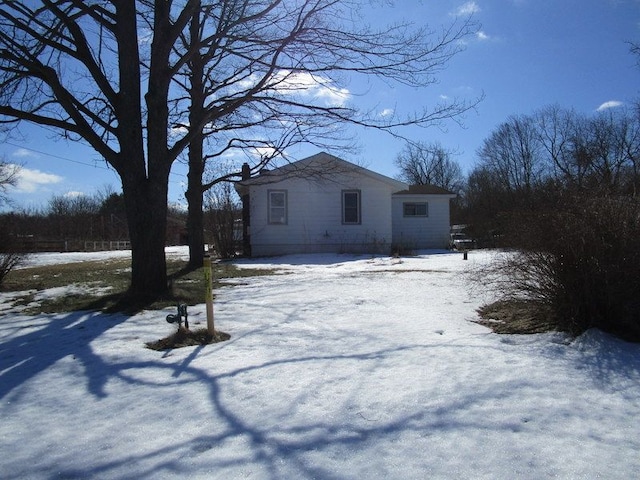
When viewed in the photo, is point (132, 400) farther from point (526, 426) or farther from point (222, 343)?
point (526, 426)

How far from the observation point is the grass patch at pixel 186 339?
5.55 m

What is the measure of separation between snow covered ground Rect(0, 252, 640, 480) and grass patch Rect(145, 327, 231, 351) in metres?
0.21

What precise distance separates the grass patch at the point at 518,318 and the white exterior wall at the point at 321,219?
1465cm

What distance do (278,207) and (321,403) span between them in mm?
17897

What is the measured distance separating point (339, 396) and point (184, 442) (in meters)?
1.30

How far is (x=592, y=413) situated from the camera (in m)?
3.53

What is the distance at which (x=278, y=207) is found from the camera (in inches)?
841

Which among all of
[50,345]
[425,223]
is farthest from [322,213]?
[50,345]

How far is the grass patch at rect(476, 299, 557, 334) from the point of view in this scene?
584 cm

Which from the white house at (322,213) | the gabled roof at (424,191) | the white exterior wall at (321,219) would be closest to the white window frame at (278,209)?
the white house at (322,213)

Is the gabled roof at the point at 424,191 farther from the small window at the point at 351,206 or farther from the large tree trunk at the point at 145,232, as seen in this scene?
the large tree trunk at the point at 145,232

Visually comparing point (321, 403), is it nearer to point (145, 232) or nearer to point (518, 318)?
point (518, 318)

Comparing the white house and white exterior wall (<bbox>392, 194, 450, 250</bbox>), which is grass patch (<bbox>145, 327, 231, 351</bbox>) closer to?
the white house

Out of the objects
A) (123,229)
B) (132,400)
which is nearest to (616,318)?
(132,400)
